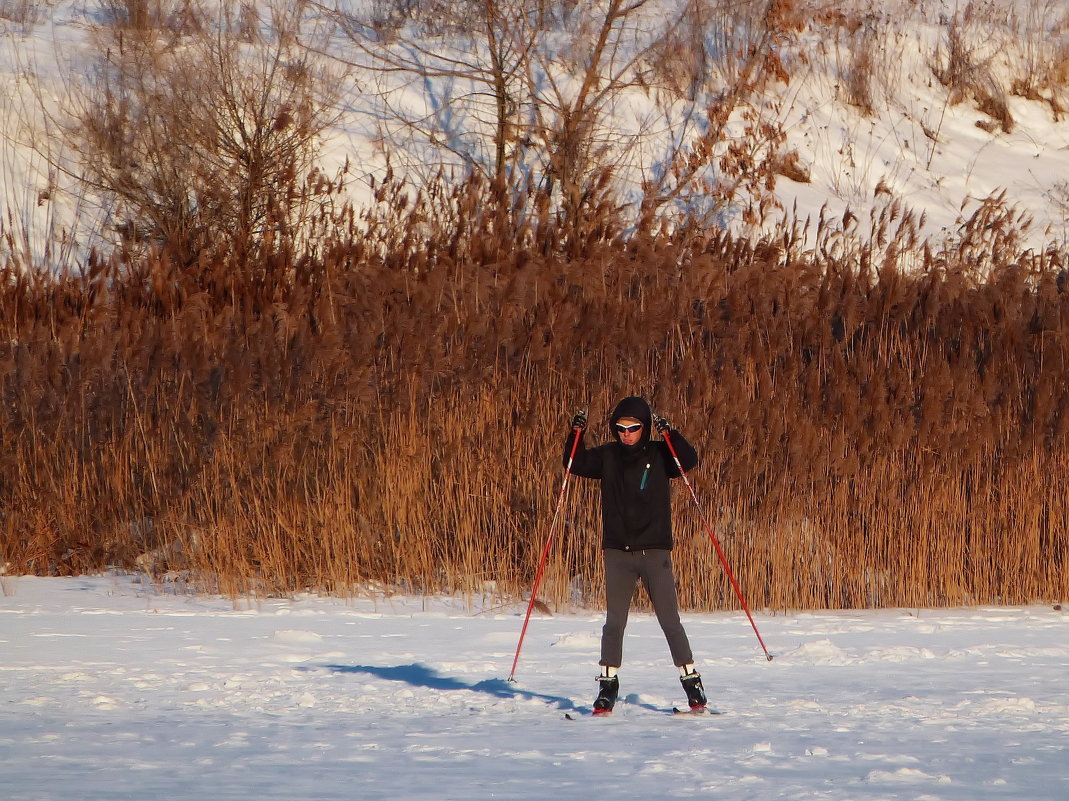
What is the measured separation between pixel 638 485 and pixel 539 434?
11.3 ft

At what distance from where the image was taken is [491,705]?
18.2 feet

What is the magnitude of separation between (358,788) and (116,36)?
17716mm

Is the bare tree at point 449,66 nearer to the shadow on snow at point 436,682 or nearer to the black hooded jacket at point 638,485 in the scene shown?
the shadow on snow at point 436,682

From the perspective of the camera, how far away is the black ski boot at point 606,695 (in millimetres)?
5266

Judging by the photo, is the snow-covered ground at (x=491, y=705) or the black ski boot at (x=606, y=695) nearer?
the snow-covered ground at (x=491, y=705)

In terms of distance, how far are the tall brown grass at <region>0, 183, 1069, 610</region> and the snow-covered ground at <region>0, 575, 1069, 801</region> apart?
0.40m

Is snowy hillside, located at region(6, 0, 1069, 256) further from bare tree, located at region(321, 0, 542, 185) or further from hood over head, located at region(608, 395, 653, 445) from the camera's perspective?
hood over head, located at region(608, 395, 653, 445)

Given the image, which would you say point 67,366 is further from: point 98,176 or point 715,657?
point 98,176

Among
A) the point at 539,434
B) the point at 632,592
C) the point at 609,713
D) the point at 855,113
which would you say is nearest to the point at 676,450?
the point at 632,592

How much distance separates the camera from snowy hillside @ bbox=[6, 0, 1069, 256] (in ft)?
61.5

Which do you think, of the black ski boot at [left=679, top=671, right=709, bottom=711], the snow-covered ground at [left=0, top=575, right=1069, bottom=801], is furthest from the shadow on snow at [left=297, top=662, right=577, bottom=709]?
the black ski boot at [left=679, top=671, right=709, bottom=711]

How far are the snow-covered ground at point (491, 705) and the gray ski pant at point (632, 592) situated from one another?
299mm

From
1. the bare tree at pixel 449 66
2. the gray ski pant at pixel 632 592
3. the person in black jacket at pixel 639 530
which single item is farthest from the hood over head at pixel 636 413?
the bare tree at pixel 449 66

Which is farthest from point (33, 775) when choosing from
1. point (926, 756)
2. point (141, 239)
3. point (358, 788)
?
point (141, 239)
